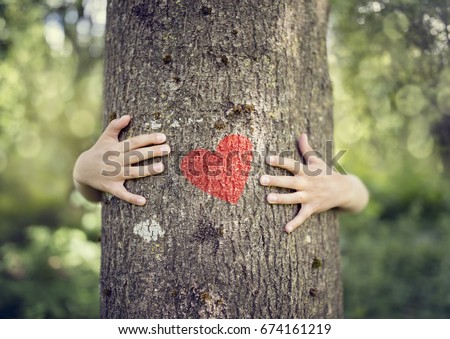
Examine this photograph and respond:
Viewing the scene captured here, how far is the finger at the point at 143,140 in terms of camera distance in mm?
1953

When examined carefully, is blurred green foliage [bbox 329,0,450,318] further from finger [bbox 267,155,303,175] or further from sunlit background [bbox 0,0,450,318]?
finger [bbox 267,155,303,175]

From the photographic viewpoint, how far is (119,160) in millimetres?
2029

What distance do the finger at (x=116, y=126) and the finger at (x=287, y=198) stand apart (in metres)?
0.72

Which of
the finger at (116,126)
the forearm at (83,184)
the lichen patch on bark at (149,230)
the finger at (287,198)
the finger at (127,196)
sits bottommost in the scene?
the lichen patch on bark at (149,230)

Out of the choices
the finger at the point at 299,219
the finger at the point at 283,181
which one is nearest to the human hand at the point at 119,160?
the finger at the point at 283,181

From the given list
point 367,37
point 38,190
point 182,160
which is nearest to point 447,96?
point 367,37

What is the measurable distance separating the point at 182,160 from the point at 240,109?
33 cm

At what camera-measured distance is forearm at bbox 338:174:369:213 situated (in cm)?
234

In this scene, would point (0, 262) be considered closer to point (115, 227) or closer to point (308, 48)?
point (115, 227)

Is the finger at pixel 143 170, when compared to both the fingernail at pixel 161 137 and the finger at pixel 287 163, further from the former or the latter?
the finger at pixel 287 163

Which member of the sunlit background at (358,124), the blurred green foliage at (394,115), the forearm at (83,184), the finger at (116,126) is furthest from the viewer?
the sunlit background at (358,124)

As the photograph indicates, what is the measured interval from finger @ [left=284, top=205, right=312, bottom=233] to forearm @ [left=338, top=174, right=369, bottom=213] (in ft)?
1.04

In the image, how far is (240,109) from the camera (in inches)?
78.0

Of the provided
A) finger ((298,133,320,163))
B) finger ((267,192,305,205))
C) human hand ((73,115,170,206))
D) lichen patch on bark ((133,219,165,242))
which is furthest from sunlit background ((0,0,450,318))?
finger ((298,133,320,163))
